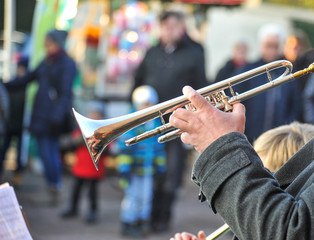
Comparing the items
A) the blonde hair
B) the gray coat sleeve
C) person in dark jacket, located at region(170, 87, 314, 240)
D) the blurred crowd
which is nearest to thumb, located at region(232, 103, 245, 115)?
person in dark jacket, located at region(170, 87, 314, 240)

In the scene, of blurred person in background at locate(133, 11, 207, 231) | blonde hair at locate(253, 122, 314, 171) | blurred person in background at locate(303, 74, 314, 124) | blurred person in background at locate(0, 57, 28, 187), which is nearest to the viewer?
blonde hair at locate(253, 122, 314, 171)

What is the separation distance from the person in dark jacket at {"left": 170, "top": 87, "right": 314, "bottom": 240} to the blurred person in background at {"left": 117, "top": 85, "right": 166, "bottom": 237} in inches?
147

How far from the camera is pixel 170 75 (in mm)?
5766

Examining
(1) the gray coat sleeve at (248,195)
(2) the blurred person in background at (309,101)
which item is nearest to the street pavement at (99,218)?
(2) the blurred person in background at (309,101)

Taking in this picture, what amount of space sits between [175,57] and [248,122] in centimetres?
100

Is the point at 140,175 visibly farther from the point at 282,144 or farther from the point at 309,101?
the point at 282,144

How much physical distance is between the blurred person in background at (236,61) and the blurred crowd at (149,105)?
0.02 meters

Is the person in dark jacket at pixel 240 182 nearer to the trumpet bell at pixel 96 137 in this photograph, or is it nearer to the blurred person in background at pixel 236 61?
the trumpet bell at pixel 96 137

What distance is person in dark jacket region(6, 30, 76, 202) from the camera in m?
6.34

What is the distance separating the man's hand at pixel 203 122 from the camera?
1532 millimetres

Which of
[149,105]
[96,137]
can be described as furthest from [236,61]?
[96,137]

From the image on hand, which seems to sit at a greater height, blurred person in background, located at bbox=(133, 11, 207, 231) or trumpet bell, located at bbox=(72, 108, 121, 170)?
trumpet bell, located at bbox=(72, 108, 121, 170)

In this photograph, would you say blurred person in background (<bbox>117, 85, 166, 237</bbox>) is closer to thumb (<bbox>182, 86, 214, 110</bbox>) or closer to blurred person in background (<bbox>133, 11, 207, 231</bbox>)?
blurred person in background (<bbox>133, 11, 207, 231</bbox>)

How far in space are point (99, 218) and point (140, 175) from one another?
98 cm
